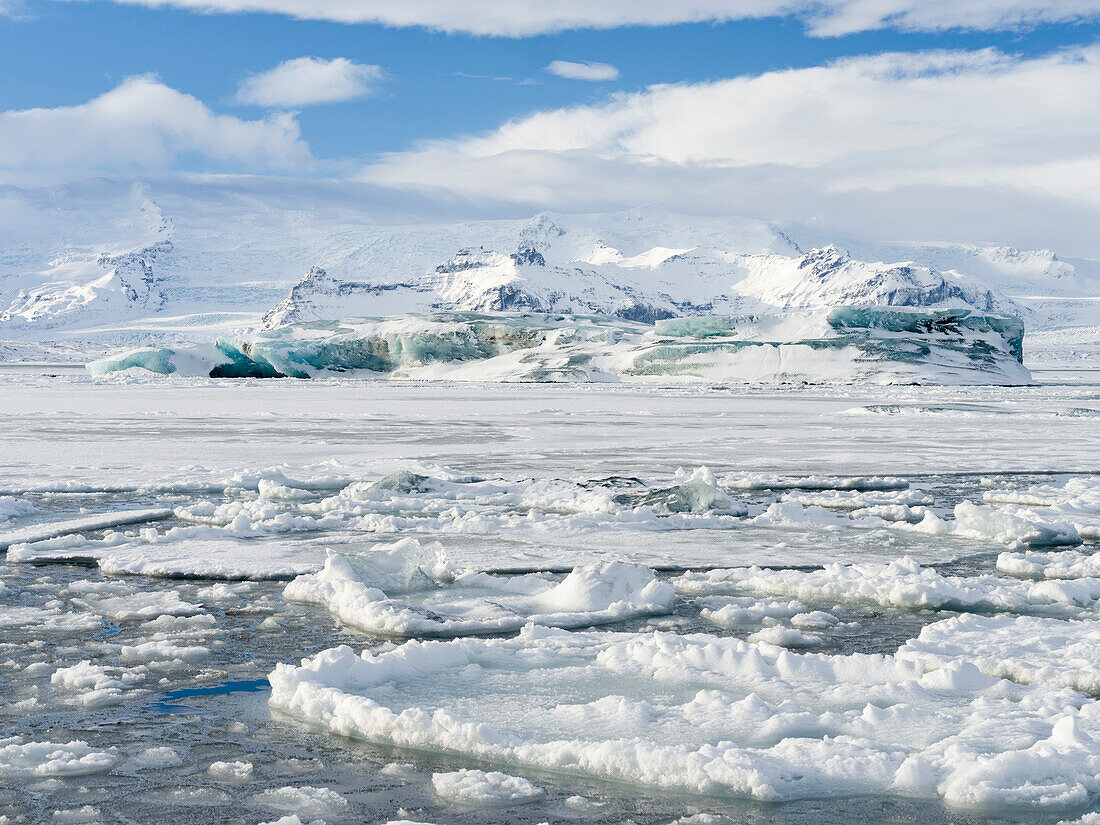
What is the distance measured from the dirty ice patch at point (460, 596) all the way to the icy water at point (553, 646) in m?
0.02

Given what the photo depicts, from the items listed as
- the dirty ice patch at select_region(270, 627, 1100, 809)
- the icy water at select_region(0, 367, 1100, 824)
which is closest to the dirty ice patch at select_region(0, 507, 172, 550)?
the icy water at select_region(0, 367, 1100, 824)

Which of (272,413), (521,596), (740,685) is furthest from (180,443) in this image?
(740,685)

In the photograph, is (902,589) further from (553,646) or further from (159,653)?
(159,653)

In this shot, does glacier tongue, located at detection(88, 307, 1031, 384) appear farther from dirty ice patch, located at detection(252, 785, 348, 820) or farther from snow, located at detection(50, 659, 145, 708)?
dirty ice patch, located at detection(252, 785, 348, 820)

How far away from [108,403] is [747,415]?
1568cm

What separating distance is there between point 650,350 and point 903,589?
43553 millimetres

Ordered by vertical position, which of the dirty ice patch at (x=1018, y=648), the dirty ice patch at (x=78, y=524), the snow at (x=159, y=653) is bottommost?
the dirty ice patch at (x=1018, y=648)

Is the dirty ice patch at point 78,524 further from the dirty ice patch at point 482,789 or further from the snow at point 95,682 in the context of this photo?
the dirty ice patch at point 482,789

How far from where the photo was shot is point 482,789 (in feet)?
9.30

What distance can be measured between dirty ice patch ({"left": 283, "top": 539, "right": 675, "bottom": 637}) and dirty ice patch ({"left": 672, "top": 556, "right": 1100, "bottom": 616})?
460 millimetres

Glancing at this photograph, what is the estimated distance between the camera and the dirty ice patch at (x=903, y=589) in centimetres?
502

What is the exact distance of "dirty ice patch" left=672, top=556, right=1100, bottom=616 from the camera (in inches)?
198

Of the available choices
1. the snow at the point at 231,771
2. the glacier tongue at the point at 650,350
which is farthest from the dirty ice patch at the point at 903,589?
the glacier tongue at the point at 650,350

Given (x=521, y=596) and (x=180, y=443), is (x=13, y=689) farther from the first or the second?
(x=180, y=443)
